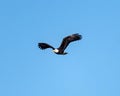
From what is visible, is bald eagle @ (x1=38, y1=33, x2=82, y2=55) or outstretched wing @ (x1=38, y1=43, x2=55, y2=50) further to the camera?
outstretched wing @ (x1=38, y1=43, x2=55, y2=50)

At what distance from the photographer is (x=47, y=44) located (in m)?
47.3

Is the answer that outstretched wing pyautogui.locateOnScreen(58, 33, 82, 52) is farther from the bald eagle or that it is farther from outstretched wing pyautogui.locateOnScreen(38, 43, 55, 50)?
outstretched wing pyautogui.locateOnScreen(38, 43, 55, 50)

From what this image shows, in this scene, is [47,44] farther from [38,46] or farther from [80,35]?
[80,35]

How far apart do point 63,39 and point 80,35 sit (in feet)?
6.98

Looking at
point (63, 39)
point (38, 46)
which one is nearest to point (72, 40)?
point (63, 39)

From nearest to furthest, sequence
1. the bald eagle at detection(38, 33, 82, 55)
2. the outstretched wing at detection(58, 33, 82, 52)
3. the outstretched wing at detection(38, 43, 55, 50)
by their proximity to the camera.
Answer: the outstretched wing at detection(58, 33, 82, 52), the bald eagle at detection(38, 33, 82, 55), the outstretched wing at detection(38, 43, 55, 50)

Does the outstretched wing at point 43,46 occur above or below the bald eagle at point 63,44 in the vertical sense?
above

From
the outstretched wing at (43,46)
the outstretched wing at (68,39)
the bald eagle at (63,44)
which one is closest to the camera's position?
the outstretched wing at (68,39)

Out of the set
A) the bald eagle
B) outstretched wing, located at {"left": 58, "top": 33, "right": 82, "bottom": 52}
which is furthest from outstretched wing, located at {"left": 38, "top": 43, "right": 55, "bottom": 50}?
outstretched wing, located at {"left": 58, "top": 33, "right": 82, "bottom": 52}

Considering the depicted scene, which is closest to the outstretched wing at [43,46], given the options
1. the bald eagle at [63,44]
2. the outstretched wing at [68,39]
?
the bald eagle at [63,44]

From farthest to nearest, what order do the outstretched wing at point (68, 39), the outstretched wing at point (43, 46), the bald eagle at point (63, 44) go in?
the outstretched wing at point (43, 46)
the bald eagle at point (63, 44)
the outstretched wing at point (68, 39)

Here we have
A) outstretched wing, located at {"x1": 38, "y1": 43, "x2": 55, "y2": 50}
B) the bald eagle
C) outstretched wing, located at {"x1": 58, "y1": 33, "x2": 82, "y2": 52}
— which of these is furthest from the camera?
outstretched wing, located at {"x1": 38, "y1": 43, "x2": 55, "y2": 50}

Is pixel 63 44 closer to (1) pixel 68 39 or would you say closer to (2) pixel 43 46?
(1) pixel 68 39

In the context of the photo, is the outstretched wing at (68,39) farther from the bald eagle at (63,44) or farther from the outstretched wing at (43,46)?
the outstretched wing at (43,46)
